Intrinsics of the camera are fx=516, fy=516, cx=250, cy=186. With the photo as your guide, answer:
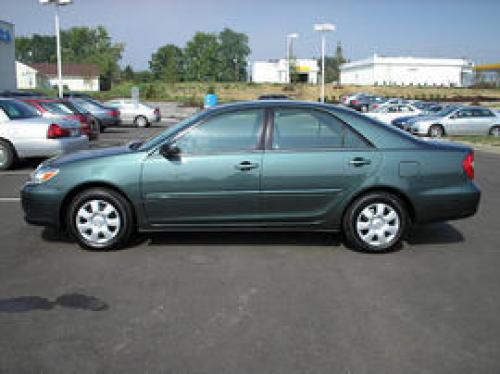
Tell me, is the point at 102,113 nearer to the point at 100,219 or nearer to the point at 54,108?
the point at 54,108

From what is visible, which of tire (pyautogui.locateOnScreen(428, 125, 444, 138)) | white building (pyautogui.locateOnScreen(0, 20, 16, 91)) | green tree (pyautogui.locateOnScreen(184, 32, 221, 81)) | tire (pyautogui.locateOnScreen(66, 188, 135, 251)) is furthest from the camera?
green tree (pyautogui.locateOnScreen(184, 32, 221, 81))

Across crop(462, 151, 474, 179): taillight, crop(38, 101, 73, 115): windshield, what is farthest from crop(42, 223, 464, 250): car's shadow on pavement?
crop(38, 101, 73, 115): windshield

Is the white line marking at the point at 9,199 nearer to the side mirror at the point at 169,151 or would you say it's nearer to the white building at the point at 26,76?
the side mirror at the point at 169,151

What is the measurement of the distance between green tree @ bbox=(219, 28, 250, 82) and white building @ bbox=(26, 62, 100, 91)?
4970 cm

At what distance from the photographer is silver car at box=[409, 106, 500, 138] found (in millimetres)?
20734

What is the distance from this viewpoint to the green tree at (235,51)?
5768 inches

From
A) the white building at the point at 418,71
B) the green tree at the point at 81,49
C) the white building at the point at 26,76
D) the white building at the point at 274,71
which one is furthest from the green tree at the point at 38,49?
the white building at the point at 418,71

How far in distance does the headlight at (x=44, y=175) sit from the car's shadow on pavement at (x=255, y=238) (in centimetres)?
81

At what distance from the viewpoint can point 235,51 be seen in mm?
152500

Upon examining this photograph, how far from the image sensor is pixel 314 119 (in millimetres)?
5559

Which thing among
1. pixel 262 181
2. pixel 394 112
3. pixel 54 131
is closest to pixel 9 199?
pixel 54 131

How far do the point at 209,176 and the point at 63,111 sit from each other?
1051cm

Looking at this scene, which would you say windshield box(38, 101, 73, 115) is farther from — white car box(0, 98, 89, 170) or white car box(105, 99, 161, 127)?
white car box(105, 99, 161, 127)

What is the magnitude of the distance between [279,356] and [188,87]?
74.3 metres
